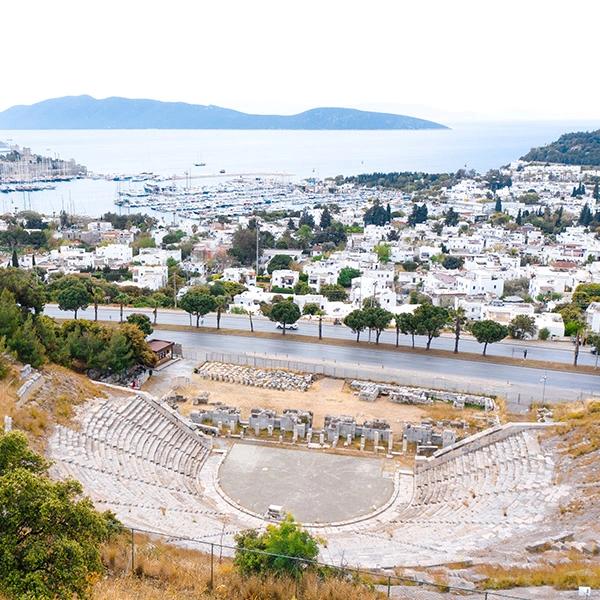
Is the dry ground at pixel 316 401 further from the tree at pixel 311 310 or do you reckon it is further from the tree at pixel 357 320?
the tree at pixel 311 310

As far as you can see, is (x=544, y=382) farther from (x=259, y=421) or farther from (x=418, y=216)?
(x=418, y=216)

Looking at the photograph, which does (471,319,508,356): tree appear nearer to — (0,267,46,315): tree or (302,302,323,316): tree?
(302,302,323,316): tree

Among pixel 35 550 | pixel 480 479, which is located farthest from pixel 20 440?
pixel 480 479

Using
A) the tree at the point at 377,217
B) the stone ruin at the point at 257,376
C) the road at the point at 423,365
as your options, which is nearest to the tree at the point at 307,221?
the tree at the point at 377,217

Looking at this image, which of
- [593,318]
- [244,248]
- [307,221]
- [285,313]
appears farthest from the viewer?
[307,221]

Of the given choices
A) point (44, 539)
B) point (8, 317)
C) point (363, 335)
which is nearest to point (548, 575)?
point (44, 539)

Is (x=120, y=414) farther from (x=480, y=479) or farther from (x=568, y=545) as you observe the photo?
(x=568, y=545)
